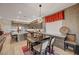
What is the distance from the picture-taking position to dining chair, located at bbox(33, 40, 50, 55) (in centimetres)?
229

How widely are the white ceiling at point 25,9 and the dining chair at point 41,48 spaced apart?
0.54m

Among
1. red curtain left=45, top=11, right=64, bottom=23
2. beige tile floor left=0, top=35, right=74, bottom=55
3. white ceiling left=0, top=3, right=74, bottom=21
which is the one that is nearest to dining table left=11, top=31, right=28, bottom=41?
beige tile floor left=0, top=35, right=74, bottom=55

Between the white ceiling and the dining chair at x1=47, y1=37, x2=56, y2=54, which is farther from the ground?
the white ceiling

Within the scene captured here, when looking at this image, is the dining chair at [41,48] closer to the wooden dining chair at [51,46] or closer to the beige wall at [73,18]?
the wooden dining chair at [51,46]

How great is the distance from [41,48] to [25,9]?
0.82 meters

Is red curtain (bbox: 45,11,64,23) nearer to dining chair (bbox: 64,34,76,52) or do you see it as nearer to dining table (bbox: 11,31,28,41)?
dining chair (bbox: 64,34,76,52)

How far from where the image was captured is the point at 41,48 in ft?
7.59

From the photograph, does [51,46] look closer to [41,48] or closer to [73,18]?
[41,48]

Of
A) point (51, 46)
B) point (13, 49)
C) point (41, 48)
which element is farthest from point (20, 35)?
point (51, 46)

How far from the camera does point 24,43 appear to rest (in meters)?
2.29

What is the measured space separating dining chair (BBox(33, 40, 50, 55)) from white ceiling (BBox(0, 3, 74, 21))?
1.77ft
